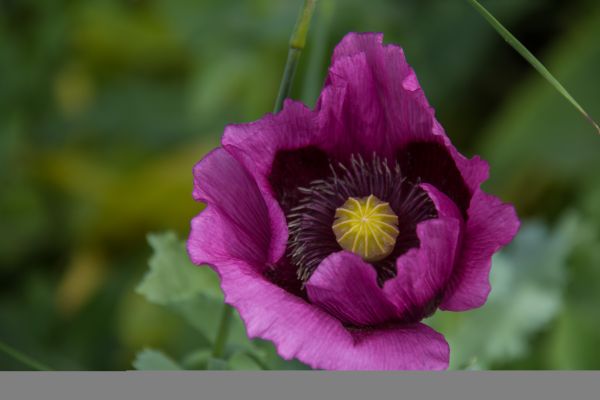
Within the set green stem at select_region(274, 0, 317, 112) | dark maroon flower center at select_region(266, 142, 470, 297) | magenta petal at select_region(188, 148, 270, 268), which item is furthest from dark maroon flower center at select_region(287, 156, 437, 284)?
green stem at select_region(274, 0, 317, 112)

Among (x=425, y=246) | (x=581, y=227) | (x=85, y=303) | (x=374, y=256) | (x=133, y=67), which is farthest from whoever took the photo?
(x=133, y=67)

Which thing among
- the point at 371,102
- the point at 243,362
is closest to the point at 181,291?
the point at 243,362

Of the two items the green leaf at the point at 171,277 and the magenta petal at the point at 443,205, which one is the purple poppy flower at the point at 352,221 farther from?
the green leaf at the point at 171,277

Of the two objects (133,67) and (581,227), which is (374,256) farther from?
(133,67)

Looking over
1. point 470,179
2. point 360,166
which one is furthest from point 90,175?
point 470,179

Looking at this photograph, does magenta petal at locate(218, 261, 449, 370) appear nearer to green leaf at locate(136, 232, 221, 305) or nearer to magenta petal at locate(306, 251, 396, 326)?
magenta petal at locate(306, 251, 396, 326)
